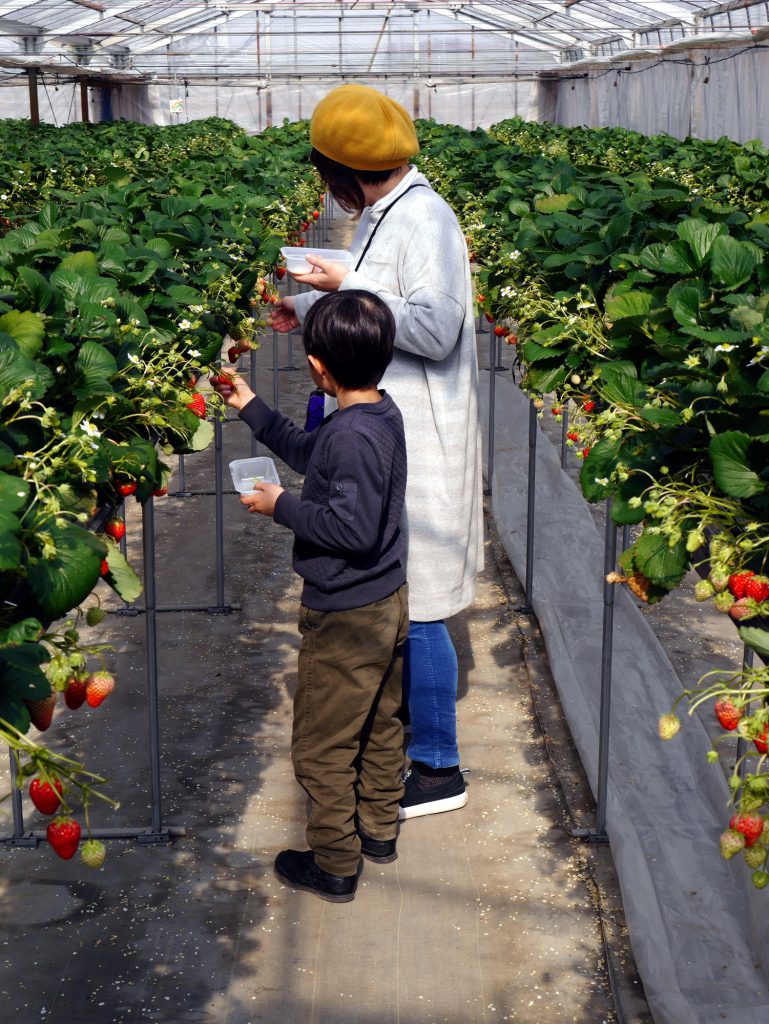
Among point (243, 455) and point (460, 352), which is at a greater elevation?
point (460, 352)

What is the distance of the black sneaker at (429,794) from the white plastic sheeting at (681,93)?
14.1 m

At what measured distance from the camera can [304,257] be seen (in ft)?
10.7

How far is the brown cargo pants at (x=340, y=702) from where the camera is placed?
118 inches

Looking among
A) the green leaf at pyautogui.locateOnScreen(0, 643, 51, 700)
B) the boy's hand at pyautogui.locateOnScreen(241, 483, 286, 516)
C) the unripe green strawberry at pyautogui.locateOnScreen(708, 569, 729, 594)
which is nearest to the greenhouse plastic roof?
the boy's hand at pyautogui.locateOnScreen(241, 483, 286, 516)

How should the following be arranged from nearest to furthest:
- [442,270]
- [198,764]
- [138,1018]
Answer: [138,1018], [442,270], [198,764]

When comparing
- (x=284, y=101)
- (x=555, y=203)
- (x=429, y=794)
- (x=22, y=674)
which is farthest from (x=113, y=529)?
(x=284, y=101)

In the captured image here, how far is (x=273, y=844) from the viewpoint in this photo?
3484mm


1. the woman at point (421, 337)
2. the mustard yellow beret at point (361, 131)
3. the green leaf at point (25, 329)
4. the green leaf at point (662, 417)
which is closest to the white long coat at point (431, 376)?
the woman at point (421, 337)

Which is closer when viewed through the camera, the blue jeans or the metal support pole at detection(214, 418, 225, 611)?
the blue jeans

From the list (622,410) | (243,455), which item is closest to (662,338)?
(622,410)

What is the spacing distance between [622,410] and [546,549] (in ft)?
11.6

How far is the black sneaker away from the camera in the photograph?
3607 millimetres

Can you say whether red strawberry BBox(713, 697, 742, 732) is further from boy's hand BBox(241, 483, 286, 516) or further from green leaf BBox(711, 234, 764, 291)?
boy's hand BBox(241, 483, 286, 516)

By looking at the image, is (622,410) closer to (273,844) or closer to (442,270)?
(442,270)
